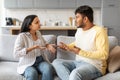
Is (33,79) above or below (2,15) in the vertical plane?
below

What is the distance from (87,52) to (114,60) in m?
0.38

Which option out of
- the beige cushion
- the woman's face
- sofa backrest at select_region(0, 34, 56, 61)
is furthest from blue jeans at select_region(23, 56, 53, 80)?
the beige cushion

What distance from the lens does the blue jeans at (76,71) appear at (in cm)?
235

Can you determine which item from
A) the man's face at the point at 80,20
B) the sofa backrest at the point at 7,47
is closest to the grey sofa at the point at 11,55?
the sofa backrest at the point at 7,47

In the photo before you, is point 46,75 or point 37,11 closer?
point 46,75

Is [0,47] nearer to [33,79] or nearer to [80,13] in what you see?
[33,79]

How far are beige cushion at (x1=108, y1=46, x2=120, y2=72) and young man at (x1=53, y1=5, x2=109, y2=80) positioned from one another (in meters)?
0.07

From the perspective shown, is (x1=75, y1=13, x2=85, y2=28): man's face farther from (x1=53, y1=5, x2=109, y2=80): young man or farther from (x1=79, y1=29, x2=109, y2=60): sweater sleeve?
(x1=79, y1=29, x2=109, y2=60): sweater sleeve

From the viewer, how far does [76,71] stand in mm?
2359

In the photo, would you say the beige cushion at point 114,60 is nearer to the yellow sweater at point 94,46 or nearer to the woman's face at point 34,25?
the yellow sweater at point 94,46

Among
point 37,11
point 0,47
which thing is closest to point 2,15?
point 37,11

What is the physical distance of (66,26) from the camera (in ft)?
20.5

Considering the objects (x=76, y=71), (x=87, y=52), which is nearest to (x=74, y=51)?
(x=87, y=52)

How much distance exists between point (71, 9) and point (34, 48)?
13.6 feet
